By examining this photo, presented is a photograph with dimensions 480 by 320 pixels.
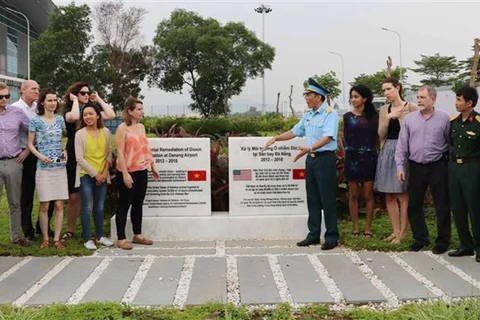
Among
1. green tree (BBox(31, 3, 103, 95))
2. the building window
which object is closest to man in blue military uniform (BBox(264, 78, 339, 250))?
green tree (BBox(31, 3, 103, 95))

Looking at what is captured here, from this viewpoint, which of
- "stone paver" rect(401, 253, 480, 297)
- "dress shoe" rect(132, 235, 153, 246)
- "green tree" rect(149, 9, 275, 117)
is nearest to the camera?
"stone paver" rect(401, 253, 480, 297)

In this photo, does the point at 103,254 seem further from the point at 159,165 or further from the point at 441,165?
the point at 441,165

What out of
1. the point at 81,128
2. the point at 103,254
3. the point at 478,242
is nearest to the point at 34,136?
the point at 81,128

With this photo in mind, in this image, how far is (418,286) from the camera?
431cm

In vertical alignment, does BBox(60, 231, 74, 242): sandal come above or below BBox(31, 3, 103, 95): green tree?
below

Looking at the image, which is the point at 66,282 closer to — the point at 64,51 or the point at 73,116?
the point at 73,116

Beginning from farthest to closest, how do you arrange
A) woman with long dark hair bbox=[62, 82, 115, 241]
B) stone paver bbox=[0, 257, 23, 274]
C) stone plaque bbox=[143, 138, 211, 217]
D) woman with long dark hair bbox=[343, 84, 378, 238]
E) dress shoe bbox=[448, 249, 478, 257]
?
stone plaque bbox=[143, 138, 211, 217], woman with long dark hair bbox=[62, 82, 115, 241], woman with long dark hair bbox=[343, 84, 378, 238], dress shoe bbox=[448, 249, 478, 257], stone paver bbox=[0, 257, 23, 274]

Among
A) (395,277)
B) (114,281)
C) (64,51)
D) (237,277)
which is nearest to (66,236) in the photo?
(114,281)

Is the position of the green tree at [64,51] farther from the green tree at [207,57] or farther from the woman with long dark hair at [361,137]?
the woman with long dark hair at [361,137]

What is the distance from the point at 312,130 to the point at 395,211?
49.3 inches

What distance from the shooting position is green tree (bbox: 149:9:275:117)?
39.5 meters

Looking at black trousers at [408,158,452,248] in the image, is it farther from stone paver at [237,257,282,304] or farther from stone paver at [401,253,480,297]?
stone paver at [237,257,282,304]

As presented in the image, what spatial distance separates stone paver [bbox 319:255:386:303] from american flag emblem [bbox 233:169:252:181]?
141 centimetres

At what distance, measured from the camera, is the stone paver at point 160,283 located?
13.3 feet
